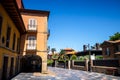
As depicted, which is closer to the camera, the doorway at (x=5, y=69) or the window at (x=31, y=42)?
the doorway at (x=5, y=69)

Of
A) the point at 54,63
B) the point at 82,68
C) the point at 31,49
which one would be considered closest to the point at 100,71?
Result: the point at 82,68

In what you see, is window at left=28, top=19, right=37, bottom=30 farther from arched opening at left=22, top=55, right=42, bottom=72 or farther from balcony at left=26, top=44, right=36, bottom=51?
arched opening at left=22, top=55, right=42, bottom=72

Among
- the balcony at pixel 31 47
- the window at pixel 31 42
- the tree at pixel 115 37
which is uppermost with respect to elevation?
the tree at pixel 115 37

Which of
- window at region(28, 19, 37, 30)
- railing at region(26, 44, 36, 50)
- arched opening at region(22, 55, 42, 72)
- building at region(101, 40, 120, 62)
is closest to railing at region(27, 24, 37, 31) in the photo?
window at region(28, 19, 37, 30)

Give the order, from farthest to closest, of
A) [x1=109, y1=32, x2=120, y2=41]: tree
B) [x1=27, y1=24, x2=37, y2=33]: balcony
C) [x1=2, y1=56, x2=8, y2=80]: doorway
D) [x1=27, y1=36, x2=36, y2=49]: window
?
[x1=109, y1=32, x2=120, y2=41]: tree, [x1=27, y1=24, x2=37, y2=33]: balcony, [x1=27, y1=36, x2=36, y2=49]: window, [x1=2, y1=56, x2=8, y2=80]: doorway

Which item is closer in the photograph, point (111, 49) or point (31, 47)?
point (31, 47)

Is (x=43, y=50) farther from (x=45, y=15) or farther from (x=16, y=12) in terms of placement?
(x=16, y=12)

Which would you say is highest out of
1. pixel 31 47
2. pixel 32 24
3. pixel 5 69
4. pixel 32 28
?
pixel 32 24

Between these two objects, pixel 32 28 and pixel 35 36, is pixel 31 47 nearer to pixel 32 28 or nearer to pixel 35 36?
pixel 35 36

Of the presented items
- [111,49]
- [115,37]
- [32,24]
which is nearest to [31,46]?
[32,24]

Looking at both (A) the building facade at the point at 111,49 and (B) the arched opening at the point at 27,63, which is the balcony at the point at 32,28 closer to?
(B) the arched opening at the point at 27,63

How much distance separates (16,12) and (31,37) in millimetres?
11816

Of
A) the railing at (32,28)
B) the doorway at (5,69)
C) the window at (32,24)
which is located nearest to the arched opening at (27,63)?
the railing at (32,28)

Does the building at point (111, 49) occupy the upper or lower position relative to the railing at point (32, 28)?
lower
